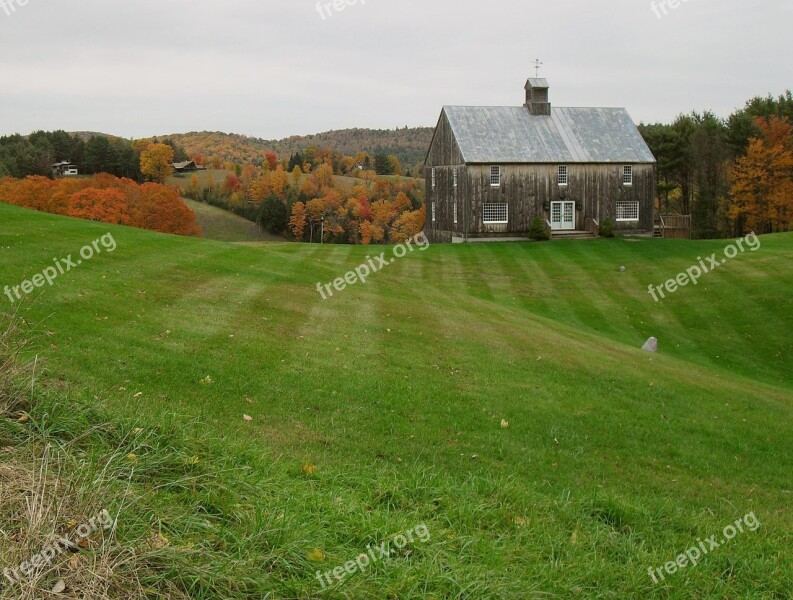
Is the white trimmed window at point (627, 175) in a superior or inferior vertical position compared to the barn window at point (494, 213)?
superior

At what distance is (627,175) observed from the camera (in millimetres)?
47438

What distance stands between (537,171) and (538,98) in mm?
6482

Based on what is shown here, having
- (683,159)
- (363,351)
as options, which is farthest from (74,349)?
(683,159)

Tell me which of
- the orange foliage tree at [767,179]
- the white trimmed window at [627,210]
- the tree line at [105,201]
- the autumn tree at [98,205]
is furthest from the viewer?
the tree line at [105,201]

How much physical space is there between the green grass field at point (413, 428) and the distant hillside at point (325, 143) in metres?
102

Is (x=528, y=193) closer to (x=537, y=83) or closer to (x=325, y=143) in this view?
(x=537, y=83)

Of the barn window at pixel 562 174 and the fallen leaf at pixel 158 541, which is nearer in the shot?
the fallen leaf at pixel 158 541

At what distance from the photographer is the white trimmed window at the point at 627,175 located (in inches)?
1863

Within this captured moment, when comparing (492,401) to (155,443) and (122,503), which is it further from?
(122,503)

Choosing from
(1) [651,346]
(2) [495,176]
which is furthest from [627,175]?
(1) [651,346]

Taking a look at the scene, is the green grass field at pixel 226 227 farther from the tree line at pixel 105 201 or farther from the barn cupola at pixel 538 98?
the barn cupola at pixel 538 98

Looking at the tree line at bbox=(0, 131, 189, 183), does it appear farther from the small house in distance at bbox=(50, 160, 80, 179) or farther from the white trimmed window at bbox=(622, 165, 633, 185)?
the white trimmed window at bbox=(622, 165, 633, 185)

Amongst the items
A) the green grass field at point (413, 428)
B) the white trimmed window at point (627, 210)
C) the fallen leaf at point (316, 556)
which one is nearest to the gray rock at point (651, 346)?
the green grass field at point (413, 428)

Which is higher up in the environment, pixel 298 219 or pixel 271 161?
pixel 271 161
